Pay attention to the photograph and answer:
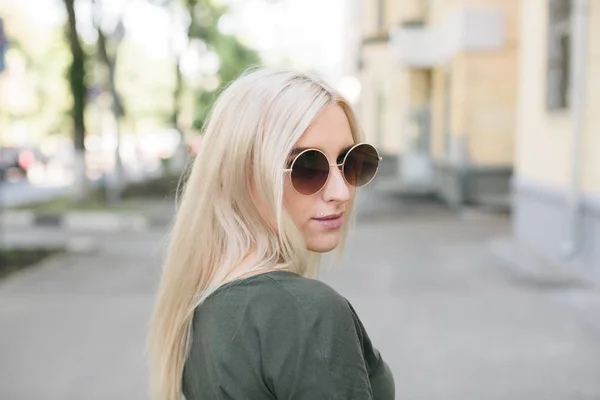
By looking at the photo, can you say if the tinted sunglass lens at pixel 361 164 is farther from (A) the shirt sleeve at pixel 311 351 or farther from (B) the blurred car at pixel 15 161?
(B) the blurred car at pixel 15 161

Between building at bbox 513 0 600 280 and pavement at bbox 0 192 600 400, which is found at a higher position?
building at bbox 513 0 600 280

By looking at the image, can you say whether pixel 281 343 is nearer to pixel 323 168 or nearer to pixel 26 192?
pixel 323 168

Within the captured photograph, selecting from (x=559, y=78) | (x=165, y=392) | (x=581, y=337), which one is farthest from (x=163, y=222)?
(x=165, y=392)

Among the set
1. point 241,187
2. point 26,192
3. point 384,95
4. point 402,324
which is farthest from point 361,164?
point 384,95

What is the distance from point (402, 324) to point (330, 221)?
17.5ft

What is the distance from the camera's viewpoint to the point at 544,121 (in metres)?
10.3

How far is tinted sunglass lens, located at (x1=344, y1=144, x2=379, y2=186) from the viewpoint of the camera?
139 centimetres

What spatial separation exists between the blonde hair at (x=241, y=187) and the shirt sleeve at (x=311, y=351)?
156 mm

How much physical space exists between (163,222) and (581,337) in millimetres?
9772

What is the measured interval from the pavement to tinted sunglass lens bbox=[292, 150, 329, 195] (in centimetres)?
130

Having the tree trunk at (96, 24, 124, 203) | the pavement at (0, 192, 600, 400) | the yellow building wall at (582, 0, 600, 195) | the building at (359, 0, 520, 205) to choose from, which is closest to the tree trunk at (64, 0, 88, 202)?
the tree trunk at (96, 24, 124, 203)

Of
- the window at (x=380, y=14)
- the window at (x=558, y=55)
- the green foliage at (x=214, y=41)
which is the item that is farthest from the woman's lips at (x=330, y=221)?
the window at (x=380, y=14)

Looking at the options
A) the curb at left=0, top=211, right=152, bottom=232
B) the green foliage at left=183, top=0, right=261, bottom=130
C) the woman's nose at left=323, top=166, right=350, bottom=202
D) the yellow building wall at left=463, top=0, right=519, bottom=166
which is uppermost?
the green foliage at left=183, top=0, right=261, bottom=130

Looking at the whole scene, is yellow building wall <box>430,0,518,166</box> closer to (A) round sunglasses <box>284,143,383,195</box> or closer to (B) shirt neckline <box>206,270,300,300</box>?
(A) round sunglasses <box>284,143,383,195</box>
